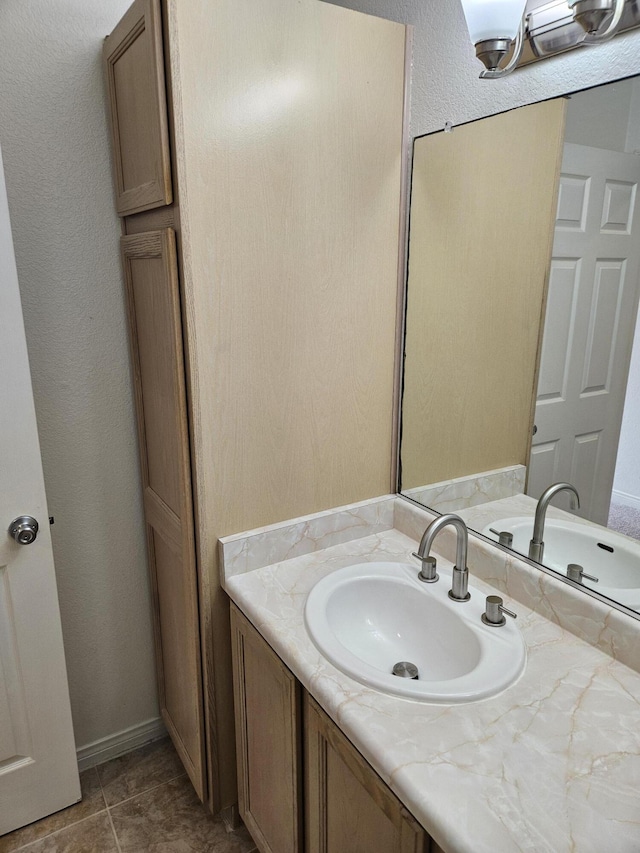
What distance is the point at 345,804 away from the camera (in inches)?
44.8

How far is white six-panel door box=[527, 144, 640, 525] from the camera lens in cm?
116

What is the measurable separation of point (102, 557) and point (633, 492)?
57.7 inches

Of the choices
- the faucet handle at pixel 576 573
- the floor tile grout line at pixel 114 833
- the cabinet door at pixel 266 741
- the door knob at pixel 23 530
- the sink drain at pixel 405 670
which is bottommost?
the floor tile grout line at pixel 114 833

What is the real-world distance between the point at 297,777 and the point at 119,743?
986 mm

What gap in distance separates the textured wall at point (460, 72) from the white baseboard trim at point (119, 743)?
2005 millimetres

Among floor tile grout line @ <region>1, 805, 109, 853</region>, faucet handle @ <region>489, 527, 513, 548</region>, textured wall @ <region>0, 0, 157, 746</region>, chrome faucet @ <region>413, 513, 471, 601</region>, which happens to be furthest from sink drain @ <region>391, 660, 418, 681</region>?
floor tile grout line @ <region>1, 805, 109, 853</region>

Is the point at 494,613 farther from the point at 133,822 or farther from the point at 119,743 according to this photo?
the point at 119,743

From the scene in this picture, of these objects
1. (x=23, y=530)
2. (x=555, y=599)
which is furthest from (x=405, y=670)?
(x=23, y=530)

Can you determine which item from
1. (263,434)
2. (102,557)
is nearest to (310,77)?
(263,434)

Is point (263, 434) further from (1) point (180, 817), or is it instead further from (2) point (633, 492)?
(1) point (180, 817)

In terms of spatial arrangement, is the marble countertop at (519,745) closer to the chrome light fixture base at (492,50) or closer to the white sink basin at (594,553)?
the white sink basin at (594,553)

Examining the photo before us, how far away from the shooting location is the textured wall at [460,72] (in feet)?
3.93

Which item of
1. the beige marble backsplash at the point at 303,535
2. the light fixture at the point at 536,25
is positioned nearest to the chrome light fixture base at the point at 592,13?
the light fixture at the point at 536,25

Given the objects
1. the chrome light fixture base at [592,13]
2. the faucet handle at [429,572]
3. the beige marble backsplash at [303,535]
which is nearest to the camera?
the chrome light fixture base at [592,13]
